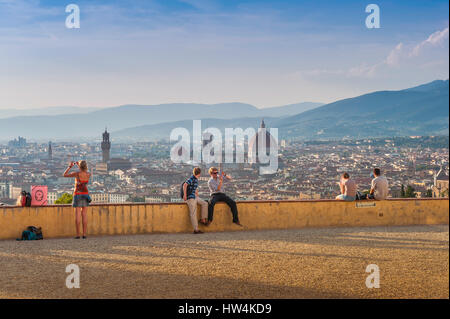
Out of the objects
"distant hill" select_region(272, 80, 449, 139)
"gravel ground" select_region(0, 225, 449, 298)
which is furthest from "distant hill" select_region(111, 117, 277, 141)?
"gravel ground" select_region(0, 225, 449, 298)

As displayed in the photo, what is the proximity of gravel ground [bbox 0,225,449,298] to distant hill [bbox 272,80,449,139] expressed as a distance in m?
93.4

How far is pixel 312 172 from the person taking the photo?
39312 millimetres

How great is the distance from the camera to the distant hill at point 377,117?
114m

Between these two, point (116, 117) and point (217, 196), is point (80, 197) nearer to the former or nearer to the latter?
point (217, 196)

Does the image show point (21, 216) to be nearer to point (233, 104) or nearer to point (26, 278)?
point (26, 278)

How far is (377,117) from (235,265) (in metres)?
136

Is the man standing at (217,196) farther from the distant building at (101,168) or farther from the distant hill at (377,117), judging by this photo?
the distant hill at (377,117)

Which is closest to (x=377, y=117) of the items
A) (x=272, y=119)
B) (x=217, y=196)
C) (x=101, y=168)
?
(x=272, y=119)

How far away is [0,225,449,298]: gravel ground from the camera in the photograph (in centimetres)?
657

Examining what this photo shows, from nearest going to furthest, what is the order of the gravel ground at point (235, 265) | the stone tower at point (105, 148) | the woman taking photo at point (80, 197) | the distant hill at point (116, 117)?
the gravel ground at point (235, 265)
the woman taking photo at point (80, 197)
the stone tower at point (105, 148)
the distant hill at point (116, 117)

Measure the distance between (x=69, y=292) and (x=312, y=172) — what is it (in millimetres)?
33801

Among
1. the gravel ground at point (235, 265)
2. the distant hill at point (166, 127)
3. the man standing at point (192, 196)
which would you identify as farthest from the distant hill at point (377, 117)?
the gravel ground at point (235, 265)

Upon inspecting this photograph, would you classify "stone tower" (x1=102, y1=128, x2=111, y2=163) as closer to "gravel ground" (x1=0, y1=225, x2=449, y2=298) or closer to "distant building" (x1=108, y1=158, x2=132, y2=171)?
"distant building" (x1=108, y1=158, x2=132, y2=171)

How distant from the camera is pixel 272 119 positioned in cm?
11075
